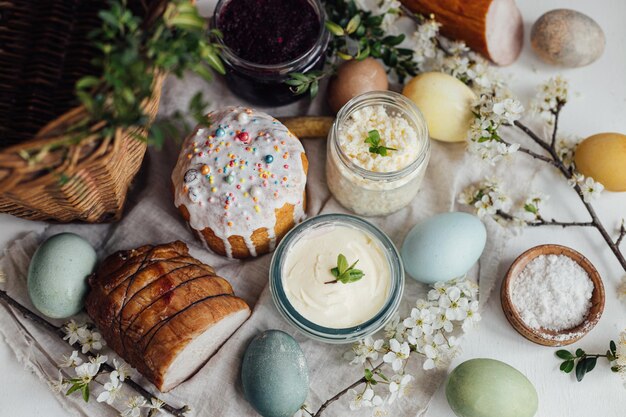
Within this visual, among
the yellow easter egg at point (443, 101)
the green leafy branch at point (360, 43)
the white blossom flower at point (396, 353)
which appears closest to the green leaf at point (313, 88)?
the green leafy branch at point (360, 43)

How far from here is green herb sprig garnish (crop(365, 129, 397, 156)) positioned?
139 cm

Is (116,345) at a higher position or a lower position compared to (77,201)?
lower

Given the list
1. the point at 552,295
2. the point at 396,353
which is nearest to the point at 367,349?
the point at 396,353

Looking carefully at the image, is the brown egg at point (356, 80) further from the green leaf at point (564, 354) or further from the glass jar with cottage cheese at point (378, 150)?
the green leaf at point (564, 354)

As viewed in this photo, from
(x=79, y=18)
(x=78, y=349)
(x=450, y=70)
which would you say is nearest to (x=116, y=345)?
(x=78, y=349)

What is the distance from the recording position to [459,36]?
1.63 meters

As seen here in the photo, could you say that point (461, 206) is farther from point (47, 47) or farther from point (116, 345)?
point (47, 47)

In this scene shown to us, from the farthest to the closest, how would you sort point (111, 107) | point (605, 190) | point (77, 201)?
point (605, 190), point (77, 201), point (111, 107)

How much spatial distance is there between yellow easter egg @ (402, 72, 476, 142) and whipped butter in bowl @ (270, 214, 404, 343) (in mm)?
300

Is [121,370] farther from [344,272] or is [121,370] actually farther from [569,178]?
[569,178]

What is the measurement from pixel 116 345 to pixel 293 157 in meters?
0.54

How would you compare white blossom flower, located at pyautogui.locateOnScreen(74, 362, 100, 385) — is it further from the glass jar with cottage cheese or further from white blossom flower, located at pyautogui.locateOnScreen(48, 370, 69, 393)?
the glass jar with cottage cheese

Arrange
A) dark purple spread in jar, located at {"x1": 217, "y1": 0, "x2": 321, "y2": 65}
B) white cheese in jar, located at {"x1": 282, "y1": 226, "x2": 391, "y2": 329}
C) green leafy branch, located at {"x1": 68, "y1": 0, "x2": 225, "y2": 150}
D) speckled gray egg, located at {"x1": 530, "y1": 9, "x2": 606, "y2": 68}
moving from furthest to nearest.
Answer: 1. speckled gray egg, located at {"x1": 530, "y1": 9, "x2": 606, "y2": 68}
2. dark purple spread in jar, located at {"x1": 217, "y1": 0, "x2": 321, "y2": 65}
3. white cheese in jar, located at {"x1": 282, "y1": 226, "x2": 391, "y2": 329}
4. green leafy branch, located at {"x1": 68, "y1": 0, "x2": 225, "y2": 150}

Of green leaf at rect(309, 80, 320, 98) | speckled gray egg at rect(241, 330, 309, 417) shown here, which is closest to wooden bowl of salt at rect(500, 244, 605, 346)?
speckled gray egg at rect(241, 330, 309, 417)
